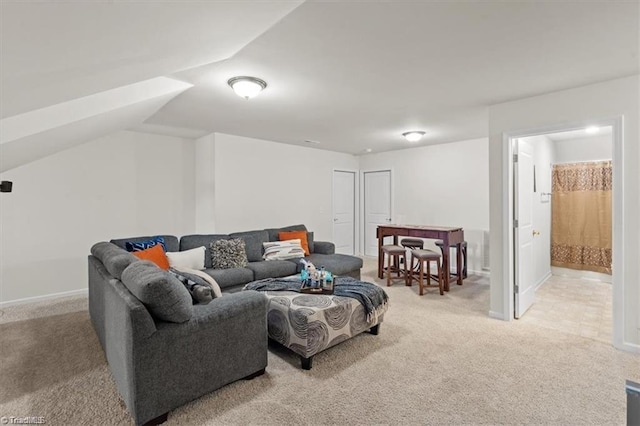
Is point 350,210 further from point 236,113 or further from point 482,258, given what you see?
point 236,113

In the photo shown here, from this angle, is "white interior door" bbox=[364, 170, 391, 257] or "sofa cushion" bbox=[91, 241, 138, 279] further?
"white interior door" bbox=[364, 170, 391, 257]

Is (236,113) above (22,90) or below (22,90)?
above

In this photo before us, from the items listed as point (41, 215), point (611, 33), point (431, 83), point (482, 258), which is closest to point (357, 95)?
point (431, 83)

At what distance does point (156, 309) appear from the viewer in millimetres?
1861

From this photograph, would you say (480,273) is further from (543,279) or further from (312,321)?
(312,321)

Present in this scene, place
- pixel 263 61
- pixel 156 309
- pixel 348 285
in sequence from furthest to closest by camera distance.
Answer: pixel 348 285
pixel 263 61
pixel 156 309

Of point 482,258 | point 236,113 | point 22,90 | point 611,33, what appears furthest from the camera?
point 482,258

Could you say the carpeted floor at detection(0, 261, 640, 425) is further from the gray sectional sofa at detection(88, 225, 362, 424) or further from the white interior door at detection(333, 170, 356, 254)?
the white interior door at detection(333, 170, 356, 254)

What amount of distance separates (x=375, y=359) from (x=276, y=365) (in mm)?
803

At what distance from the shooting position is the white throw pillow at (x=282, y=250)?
456cm

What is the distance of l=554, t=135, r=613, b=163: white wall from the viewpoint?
16.4ft

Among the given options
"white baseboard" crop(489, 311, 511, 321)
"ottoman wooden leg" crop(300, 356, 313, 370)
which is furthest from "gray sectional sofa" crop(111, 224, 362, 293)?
"white baseboard" crop(489, 311, 511, 321)

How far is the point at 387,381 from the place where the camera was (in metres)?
2.28

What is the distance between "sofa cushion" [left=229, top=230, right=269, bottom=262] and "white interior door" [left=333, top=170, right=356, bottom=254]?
8.78 ft
